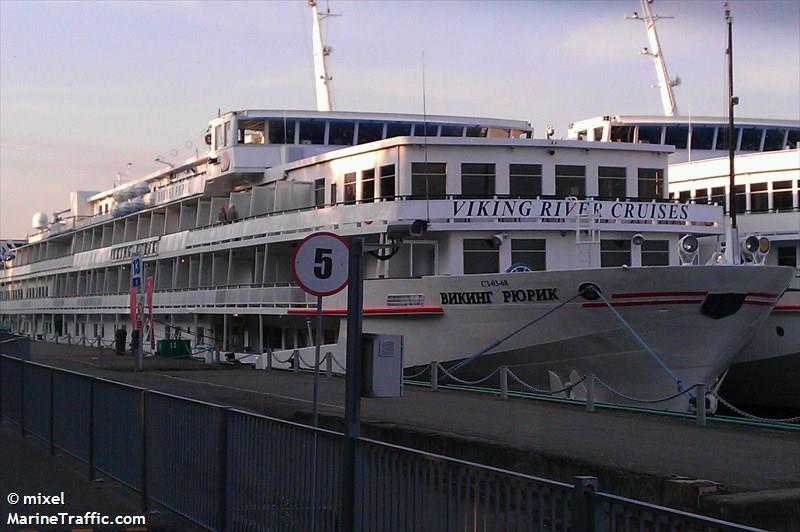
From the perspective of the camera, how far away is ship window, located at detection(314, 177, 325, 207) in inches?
1051

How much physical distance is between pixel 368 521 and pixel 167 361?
26.4 m

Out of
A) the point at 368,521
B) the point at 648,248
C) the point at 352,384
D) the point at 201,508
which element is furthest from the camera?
the point at 648,248

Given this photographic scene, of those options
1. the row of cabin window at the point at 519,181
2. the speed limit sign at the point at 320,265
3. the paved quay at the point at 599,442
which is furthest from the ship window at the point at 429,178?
the speed limit sign at the point at 320,265

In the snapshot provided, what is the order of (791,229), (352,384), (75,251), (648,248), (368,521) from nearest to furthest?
(368,521)
(352,384)
(648,248)
(791,229)
(75,251)

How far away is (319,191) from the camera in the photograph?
27.0 m

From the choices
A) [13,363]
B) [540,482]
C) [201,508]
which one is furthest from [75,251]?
[540,482]

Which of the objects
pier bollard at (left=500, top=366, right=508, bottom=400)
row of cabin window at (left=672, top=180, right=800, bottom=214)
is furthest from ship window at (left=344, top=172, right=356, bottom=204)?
row of cabin window at (left=672, top=180, right=800, bottom=214)

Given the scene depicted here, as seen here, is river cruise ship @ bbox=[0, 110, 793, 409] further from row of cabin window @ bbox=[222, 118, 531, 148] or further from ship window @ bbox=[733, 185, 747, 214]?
ship window @ bbox=[733, 185, 747, 214]

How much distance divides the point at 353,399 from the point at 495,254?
1625 centimetres

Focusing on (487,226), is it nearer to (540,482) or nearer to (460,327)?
(460,327)

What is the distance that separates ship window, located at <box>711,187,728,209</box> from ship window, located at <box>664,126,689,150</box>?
8.33 m

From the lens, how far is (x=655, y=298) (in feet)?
62.5

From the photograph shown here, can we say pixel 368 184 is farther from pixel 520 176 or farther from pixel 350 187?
pixel 520 176

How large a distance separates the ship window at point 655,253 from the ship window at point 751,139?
1580cm
